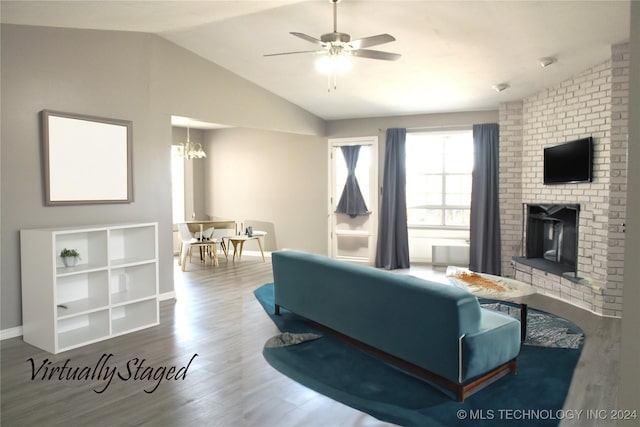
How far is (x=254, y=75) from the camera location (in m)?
6.08

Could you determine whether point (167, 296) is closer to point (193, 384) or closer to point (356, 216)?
point (193, 384)

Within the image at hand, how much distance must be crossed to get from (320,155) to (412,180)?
183cm

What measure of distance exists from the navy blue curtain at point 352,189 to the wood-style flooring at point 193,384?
12.7ft

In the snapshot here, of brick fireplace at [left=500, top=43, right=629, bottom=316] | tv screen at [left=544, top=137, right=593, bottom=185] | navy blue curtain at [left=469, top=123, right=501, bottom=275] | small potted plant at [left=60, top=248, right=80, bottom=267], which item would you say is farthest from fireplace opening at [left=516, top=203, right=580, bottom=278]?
small potted plant at [left=60, top=248, right=80, bottom=267]

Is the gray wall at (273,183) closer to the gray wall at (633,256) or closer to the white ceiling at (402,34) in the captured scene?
the white ceiling at (402,34)

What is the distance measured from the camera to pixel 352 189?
800cm

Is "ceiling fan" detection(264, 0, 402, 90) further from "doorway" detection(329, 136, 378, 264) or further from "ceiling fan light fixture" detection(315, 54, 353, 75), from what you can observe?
"doorway" detection(329, 136, 378, 264)

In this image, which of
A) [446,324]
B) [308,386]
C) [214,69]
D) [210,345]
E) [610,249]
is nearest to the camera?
[446,324]

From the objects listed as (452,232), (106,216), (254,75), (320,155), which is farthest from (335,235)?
(106,216)

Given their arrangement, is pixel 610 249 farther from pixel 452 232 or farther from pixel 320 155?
pixel 320 155

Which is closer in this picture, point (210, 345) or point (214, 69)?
point (210, 345)

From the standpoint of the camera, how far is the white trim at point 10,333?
3.79 meters

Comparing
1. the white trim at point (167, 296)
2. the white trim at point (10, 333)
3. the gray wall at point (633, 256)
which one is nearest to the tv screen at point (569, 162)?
the gray wall at point (633, 256)

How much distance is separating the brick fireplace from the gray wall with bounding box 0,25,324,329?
4.03 m
